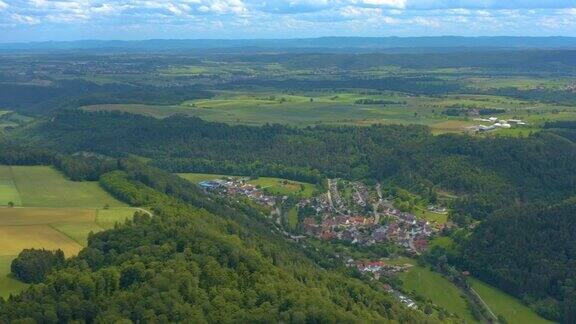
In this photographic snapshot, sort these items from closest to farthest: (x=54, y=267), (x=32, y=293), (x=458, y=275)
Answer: (x=32, y=293) → (x=54, y=267) → (x=458, y=275)

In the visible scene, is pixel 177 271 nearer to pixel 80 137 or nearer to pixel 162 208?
pixel 162 208

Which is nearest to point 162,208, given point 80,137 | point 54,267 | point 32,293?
point 54,267

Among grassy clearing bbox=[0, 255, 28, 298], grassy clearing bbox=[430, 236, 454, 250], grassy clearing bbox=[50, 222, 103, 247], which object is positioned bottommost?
grassy clearing bbox=[430, 236, 454, 250]

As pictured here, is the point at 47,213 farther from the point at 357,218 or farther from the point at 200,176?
the point at 200,176

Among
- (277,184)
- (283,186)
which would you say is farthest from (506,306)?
(277,184)

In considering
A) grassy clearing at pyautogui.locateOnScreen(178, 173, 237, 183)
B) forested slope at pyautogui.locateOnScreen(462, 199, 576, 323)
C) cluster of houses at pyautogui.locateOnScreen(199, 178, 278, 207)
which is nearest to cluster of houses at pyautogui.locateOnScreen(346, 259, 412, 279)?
forested slope at pyautogui.locateOnScreen(462, 199, 576, 323)

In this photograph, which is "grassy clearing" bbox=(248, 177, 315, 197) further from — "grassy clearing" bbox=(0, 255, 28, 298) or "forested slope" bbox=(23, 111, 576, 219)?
"grassy clearing" bbox=(0, 255, 28, 298)
